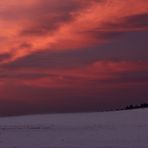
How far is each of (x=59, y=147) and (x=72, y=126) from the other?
795 cm

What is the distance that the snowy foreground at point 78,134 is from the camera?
1900 cm

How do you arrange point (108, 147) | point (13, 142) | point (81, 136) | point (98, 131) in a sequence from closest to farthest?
point (108, 147) → point (13, 142) → point (81, 136) → point (98, 131)

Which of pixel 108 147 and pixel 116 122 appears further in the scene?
pixel 116 122

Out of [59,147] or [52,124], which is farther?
[52,124]

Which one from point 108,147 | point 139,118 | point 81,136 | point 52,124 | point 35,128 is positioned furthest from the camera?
point 139,118

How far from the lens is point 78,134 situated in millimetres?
22266

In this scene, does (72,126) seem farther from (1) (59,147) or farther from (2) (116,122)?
(1) (59,147)

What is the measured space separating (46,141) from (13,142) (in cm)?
130

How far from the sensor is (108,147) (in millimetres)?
17688

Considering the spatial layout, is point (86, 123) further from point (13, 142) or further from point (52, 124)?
point (13, 142)

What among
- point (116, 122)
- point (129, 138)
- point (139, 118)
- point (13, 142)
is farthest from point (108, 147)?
point (139, 118)

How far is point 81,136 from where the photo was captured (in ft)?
70.5

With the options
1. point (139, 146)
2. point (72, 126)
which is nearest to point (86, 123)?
point (72, 126)

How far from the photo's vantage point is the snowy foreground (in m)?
19.0
